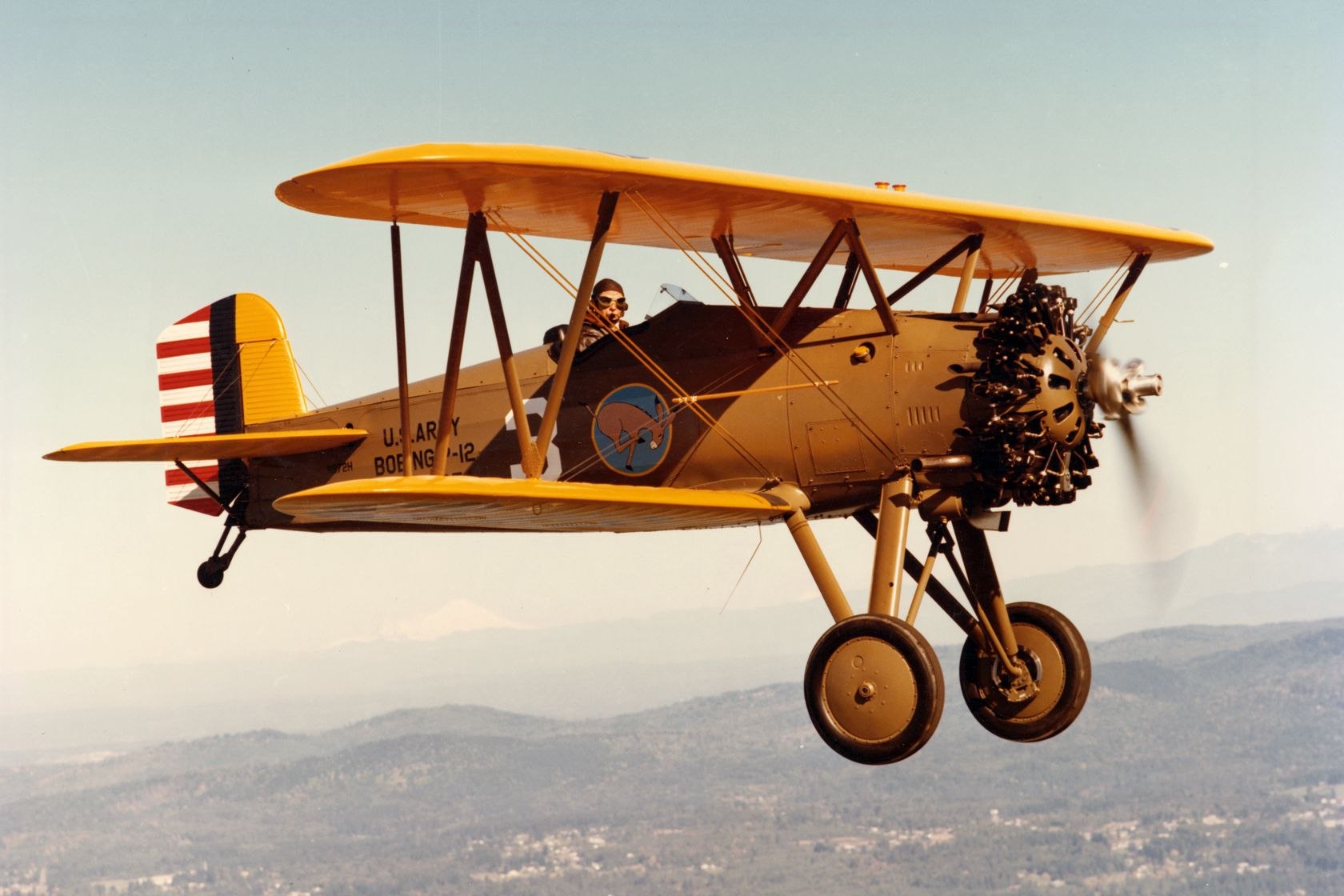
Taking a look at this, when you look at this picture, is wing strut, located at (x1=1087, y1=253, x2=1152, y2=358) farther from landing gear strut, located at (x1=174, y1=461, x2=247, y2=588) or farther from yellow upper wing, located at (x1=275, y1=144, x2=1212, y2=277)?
landing gear strut, located at (x1=174, y1=461, x2=247, y2=588)

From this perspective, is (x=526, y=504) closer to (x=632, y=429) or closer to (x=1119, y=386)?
(x=632, y=429)

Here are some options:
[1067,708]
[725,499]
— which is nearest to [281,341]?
[725,499]

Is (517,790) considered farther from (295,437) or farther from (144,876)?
(295,437)

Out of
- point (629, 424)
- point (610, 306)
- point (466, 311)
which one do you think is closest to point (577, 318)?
point (466, 311)

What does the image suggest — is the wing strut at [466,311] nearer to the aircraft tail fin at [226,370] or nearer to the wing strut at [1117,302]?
the wing strut at [1117,302]

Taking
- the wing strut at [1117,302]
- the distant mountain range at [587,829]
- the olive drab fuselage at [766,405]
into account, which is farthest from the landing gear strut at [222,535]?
the distant mountain range at [587,829]

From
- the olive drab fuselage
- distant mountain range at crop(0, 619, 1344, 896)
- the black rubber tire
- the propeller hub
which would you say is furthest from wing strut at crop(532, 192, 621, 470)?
distant mountain range at crop(0, 619, 1344, 896)
